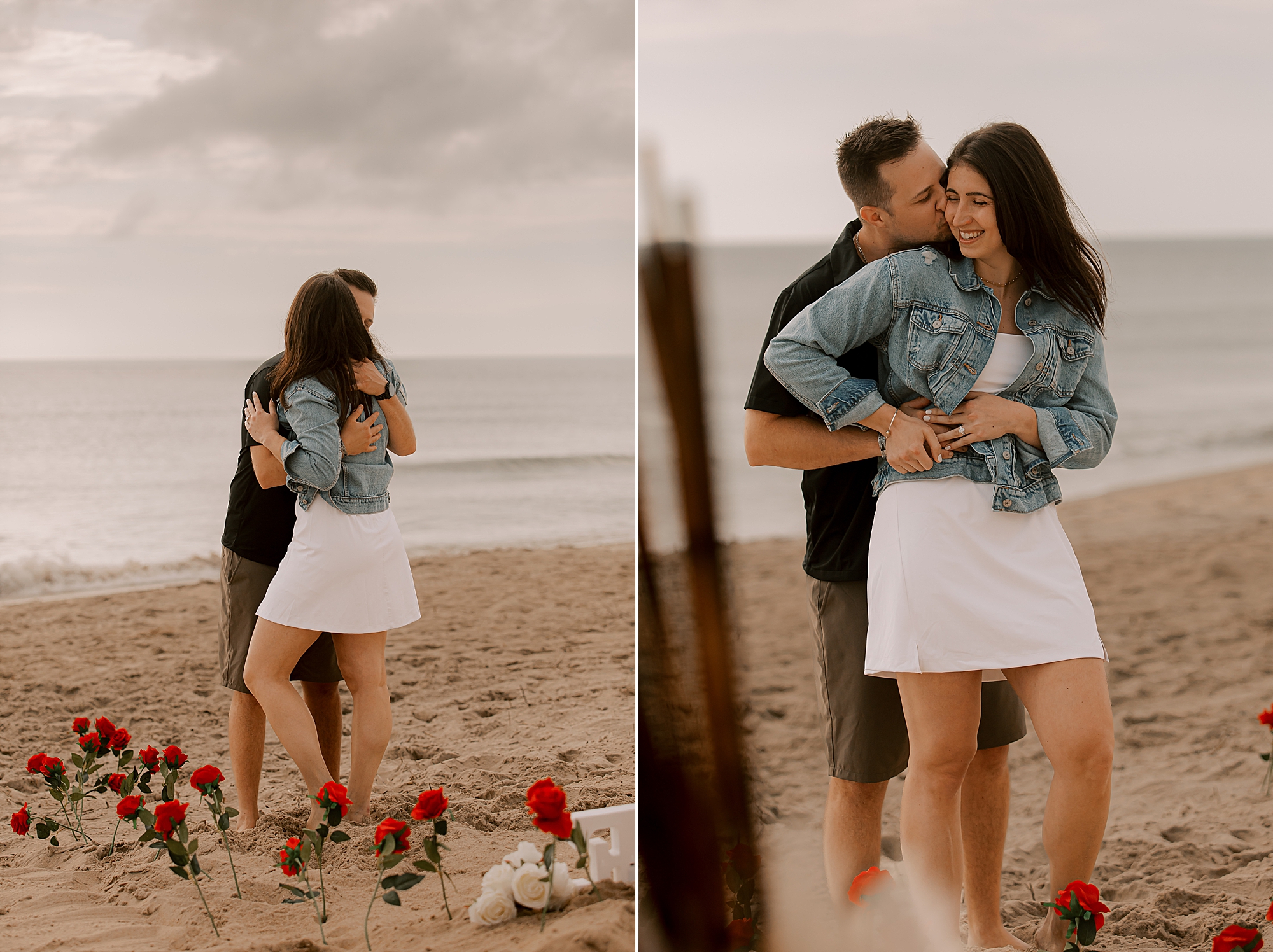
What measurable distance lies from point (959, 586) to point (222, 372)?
66.4ft

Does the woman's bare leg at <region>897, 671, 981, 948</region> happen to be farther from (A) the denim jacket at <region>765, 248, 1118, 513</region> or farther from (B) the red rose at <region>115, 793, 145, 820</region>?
(B) the red rose at <region>115, 793, 145, 820</region>

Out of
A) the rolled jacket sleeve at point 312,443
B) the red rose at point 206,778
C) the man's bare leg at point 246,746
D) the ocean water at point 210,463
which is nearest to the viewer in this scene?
the red rose at point 206,778

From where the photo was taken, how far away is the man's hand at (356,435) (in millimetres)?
2266

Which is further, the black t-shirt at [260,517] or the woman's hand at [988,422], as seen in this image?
the black t-shirt at [260,517]

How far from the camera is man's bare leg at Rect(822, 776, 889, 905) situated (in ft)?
5.55

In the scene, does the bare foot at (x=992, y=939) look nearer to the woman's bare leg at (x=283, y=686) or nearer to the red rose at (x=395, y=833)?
the red rose at (x=395, y=833)

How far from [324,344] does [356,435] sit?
22 centimetres

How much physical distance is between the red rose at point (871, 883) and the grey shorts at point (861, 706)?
174 millimetres

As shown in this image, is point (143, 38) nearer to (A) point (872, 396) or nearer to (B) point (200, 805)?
(B) point (200, 805)

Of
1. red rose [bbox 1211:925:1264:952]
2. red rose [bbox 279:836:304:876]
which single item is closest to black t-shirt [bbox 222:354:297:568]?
red rose [bbox 279:836:304:876]

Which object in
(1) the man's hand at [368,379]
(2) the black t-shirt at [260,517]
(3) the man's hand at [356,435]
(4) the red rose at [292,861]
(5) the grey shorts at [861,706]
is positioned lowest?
(4) the red rose at [292,861]

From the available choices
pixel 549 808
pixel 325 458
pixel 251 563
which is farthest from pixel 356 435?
pixel 549 808

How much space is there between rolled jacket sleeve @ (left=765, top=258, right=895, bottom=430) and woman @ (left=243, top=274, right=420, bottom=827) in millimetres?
1106

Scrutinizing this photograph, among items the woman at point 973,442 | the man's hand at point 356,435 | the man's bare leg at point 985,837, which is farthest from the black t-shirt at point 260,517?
the man's bare leg at point 985,837
